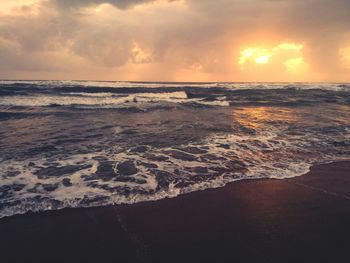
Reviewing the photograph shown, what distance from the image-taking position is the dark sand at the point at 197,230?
3838 mm

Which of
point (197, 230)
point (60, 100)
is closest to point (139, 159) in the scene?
point (197, 230)

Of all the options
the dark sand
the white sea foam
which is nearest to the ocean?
the dark sand

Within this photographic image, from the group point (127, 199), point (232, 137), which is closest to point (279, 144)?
point (232, 137)

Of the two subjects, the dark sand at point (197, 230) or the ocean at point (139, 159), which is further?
the ocean at point (139, 159)

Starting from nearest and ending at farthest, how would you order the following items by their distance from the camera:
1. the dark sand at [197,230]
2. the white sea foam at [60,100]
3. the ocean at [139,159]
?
the dark sand at [197,230] → the ocean at [139,159] → the white sea foam at [60,100]

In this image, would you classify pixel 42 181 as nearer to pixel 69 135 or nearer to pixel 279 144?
pixel 69 135

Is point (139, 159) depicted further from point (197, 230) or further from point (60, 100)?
point (60, 100)

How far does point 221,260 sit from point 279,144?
24.5ft

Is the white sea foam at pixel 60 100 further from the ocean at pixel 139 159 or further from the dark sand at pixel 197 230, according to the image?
the dark sand at pixel 197 230

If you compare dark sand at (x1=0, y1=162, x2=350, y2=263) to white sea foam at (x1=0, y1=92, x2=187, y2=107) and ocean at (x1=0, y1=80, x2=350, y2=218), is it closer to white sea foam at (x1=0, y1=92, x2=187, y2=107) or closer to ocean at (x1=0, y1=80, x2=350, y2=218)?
ocean at (x1=0, y1=80, x2=350, y2=218)

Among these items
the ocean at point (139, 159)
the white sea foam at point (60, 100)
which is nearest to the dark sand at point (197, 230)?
the ocean at point (139, 159)

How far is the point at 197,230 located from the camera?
4.40 metres

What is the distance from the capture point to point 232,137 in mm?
11656

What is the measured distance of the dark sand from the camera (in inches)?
151
